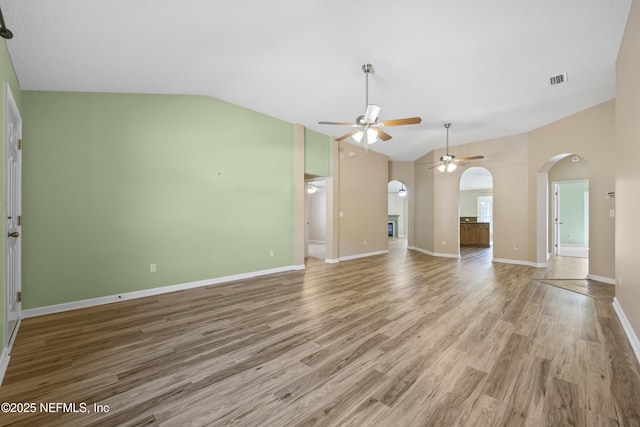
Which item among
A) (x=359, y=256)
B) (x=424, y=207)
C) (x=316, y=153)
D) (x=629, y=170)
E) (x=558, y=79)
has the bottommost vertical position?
(x=359, y=256)

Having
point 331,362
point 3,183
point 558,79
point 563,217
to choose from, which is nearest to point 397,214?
point 563,217

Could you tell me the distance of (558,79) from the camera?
379cm

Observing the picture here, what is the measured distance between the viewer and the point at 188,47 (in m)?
3.05

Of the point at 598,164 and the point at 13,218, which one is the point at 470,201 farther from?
the point at 13,218

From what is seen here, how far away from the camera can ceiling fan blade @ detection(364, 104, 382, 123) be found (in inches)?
134

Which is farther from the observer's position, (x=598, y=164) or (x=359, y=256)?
(x=359, y=256)

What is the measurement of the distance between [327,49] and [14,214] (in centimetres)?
395

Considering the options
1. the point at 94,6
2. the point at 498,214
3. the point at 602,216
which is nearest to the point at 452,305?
the point at 602,216

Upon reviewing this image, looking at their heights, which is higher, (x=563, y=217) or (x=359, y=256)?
(x=563, y=217)

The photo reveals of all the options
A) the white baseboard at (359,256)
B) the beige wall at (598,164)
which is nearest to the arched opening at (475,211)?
the white baseboard at (359,256)

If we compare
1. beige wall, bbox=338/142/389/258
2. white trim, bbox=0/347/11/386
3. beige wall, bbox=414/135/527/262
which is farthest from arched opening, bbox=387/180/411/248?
white trim, bbox=0/347/11/386

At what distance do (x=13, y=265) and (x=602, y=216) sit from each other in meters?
8.48

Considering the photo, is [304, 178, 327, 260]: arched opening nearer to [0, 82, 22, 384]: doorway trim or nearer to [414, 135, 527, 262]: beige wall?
[414, 135, 527, 262]: beige wall

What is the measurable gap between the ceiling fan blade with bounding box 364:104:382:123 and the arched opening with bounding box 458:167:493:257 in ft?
→ 17.3
